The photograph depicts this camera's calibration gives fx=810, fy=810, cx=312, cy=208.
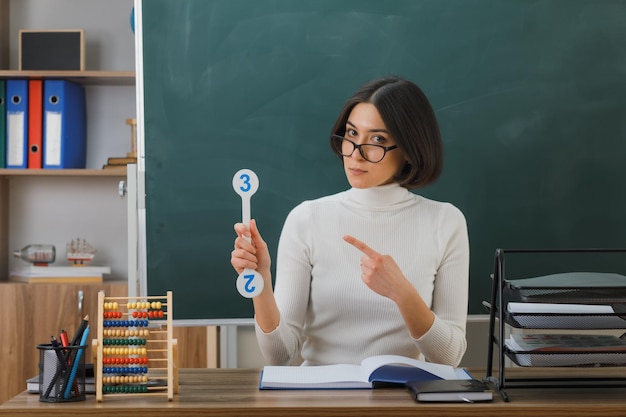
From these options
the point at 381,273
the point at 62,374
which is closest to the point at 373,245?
the point at 381,273

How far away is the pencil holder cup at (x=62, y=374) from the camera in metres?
1.47

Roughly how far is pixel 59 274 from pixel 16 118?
2.20 feet

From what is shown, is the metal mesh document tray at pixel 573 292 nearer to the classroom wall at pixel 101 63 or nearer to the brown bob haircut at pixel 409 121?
the brown bob haircut at pixel 409 121

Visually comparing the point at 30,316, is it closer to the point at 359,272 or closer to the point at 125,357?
the point at 359,272

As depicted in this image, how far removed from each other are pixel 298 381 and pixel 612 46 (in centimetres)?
186

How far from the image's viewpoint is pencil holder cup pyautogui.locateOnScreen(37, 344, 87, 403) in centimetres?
147

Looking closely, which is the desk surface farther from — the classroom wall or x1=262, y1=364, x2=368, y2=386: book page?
the classroom wall

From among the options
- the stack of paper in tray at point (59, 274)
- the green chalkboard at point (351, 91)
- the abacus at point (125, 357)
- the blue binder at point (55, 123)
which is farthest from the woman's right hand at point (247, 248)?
the blue binder at point (55, 123)

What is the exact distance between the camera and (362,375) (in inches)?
63.2

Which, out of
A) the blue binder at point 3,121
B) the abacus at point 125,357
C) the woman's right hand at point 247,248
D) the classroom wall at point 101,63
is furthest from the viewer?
the classroom wall at point 101,63

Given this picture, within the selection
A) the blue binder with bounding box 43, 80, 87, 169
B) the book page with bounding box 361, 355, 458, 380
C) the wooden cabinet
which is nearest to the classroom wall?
the blue binder with bounding box 43, 80, 87, 169

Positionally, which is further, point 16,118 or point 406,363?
Answer: point 16,118

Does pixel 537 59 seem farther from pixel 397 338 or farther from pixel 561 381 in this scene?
pixel 561 381

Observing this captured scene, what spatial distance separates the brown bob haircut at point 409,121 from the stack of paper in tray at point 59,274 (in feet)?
5.31
